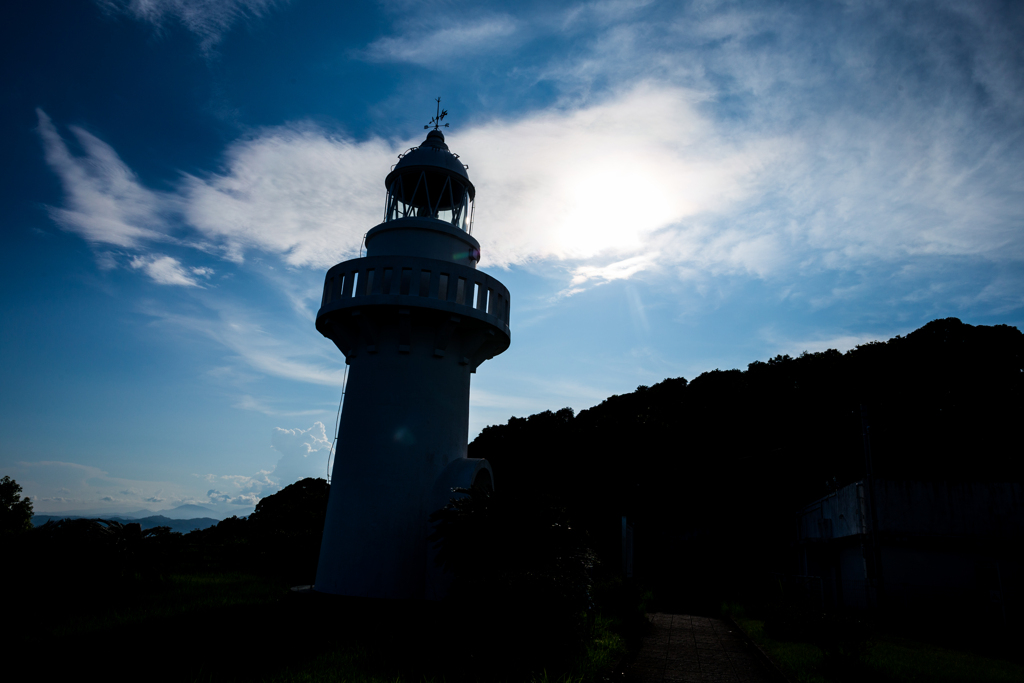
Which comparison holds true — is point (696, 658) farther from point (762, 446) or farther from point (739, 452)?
point (762, 446)

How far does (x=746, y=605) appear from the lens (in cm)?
2097

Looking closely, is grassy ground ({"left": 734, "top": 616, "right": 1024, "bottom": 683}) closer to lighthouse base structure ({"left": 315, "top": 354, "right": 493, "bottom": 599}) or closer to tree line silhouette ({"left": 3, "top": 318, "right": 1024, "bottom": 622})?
lighthouse base structure ({"left": 315, "top": 354, "right": 493, "bottom": 599})

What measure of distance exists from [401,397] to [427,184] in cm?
659

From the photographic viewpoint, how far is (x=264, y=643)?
938 cm

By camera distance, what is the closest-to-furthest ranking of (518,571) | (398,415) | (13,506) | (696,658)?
(518,571)
(696,658)
(398,415)
(13,506)

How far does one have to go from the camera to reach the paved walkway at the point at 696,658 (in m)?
10.7

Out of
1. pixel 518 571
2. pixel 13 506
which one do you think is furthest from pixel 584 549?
pixel 13 506

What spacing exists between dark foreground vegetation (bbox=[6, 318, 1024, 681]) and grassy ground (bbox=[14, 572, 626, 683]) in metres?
0.06

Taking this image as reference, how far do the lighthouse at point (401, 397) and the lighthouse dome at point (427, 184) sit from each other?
978 mm

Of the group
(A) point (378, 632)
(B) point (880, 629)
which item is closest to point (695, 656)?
(A) point (378, 632)

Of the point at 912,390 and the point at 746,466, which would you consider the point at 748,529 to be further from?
the point at 912,390

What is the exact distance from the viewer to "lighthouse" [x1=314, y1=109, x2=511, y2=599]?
13430 mm

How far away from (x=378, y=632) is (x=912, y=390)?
3421 cm

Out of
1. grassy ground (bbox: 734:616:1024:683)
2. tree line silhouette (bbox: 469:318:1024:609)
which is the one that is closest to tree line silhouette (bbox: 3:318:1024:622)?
tree line silhouette (bbox: 469:318:1024:609)
